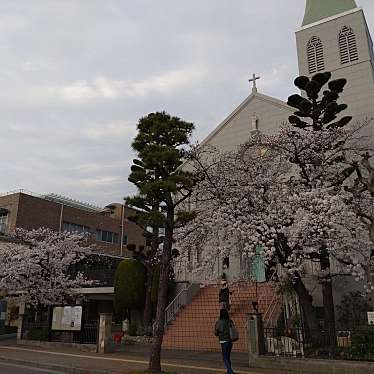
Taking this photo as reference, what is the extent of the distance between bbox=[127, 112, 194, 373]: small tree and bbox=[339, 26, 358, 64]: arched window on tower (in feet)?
40.4

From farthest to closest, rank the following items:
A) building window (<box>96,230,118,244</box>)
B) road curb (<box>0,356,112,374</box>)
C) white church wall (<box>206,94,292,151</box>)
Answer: building window (<box>96,230,118,244</box>) → white church wall (<box>206,94,292,151</box>) → road curb (<box>0,356,112,374</box>)

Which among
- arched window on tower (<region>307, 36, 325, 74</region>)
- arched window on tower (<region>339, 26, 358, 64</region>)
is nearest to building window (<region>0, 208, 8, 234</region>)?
arched window on tower (<region>307, 36, 325, 74</region>)

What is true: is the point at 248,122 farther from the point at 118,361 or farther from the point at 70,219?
the point at 70,219

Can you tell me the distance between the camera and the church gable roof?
20.6 metres

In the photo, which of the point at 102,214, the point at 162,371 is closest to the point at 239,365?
the point at 162,371

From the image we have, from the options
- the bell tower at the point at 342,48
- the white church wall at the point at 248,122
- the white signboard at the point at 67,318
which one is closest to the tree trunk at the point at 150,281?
the white signboard at the point at 67,318

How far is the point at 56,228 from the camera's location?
122ft

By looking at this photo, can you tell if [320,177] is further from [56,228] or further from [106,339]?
[56,228]

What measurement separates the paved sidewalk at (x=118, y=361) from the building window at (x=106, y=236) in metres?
26.9

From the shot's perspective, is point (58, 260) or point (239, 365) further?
point (58, 260)

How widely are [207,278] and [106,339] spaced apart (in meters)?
4.28

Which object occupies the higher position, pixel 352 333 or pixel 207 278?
pixel 207 278

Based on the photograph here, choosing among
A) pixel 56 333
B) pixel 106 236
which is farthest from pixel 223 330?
pixel 106 236

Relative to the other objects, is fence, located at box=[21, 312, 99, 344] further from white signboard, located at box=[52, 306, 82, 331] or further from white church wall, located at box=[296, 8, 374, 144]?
white church wall, located at box=[296, 8, 374, 144]
